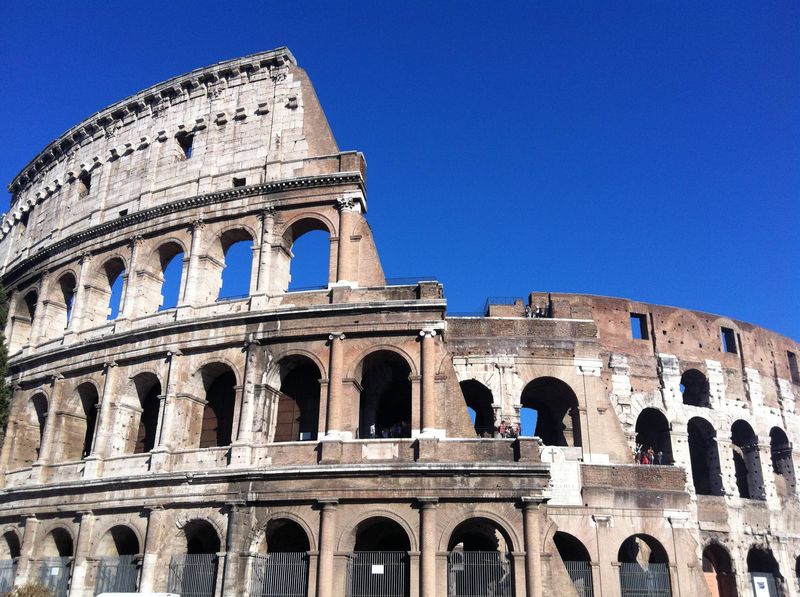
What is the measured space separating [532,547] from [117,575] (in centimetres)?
991

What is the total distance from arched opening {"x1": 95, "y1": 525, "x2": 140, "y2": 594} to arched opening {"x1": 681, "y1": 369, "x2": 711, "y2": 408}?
17627 millimetres

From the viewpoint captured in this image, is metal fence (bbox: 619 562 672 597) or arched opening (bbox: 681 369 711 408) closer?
metal fence (bbox: 619 562 672 597)

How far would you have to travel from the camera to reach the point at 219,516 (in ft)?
55.1

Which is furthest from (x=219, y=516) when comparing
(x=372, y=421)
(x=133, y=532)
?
(x=372, y=421)

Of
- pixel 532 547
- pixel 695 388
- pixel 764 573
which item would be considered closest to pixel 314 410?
pixel 532 547

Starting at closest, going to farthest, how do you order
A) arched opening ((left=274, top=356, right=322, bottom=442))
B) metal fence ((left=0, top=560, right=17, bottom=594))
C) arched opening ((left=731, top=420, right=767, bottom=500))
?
arched opening ((left=274, top=356, right=322, bottom=442)), metal fence ((left=0, top=560, right=17, bottom=594)), arched opening ((left=731, top=420, right=767, bottom=500))

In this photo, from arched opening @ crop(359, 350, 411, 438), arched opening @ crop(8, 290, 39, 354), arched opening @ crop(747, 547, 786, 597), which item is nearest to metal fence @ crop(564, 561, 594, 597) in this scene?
arched opening @ crop(359, 350, 411, 438)

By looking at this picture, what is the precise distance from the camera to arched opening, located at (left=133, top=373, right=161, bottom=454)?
19688 mm

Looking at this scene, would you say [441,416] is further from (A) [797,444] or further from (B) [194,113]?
(A) [797,444]

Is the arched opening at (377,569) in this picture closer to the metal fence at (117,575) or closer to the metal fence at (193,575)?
the metal fence at (193,575)

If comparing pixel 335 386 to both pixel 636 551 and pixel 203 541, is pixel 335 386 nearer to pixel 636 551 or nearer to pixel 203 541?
pixel 203 541

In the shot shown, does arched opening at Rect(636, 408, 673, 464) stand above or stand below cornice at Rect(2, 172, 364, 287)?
below

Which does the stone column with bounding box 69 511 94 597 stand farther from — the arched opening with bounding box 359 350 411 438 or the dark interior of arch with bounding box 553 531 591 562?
the dark interior of arch with bounding box 553 531 591 562

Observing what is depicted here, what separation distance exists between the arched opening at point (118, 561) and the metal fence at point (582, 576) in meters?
10.6
